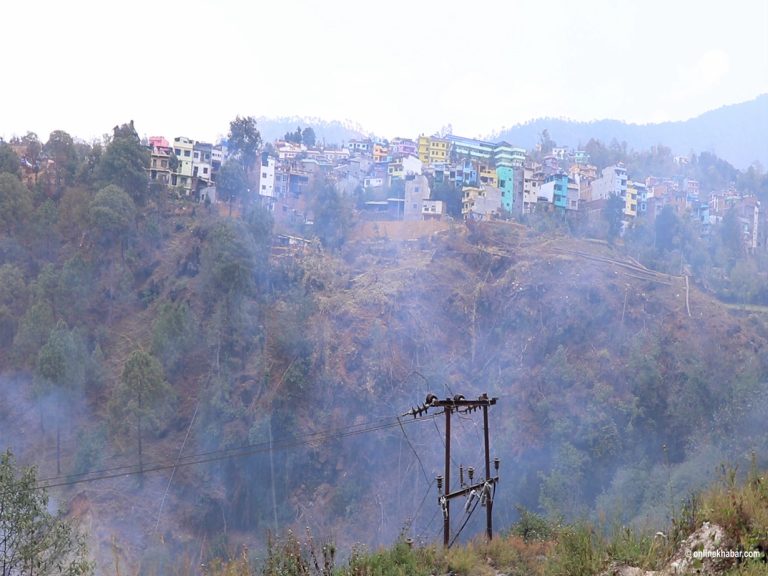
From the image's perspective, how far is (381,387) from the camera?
2572 centimetres

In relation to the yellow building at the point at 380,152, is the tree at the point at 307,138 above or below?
above

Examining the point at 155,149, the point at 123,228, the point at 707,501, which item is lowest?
the point at 707,501

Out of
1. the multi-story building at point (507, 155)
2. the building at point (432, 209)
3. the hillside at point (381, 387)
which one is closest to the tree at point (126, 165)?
the hillside at point (381, 387)

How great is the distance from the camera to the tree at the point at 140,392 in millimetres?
21766

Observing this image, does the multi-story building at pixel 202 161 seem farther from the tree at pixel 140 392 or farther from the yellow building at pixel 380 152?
the tree at pixel 140 392

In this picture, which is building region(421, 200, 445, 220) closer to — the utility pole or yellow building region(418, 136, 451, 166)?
yellow building region(418, 136, 451, 166)

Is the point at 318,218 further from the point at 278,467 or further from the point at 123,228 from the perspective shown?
the point at 278,467

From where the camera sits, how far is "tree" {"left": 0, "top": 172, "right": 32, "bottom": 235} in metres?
27.8

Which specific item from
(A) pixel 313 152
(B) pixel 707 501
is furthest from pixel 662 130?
(B) pixel 707 501

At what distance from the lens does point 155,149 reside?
38.6 meters

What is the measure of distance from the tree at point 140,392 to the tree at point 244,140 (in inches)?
713

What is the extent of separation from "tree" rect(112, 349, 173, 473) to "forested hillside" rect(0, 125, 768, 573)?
69 mm

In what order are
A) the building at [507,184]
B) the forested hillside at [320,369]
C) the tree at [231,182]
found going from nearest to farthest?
the forested hillside at [320,369] < the tree at [231,182] < the building at [507,184]

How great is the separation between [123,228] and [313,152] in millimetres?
21921
